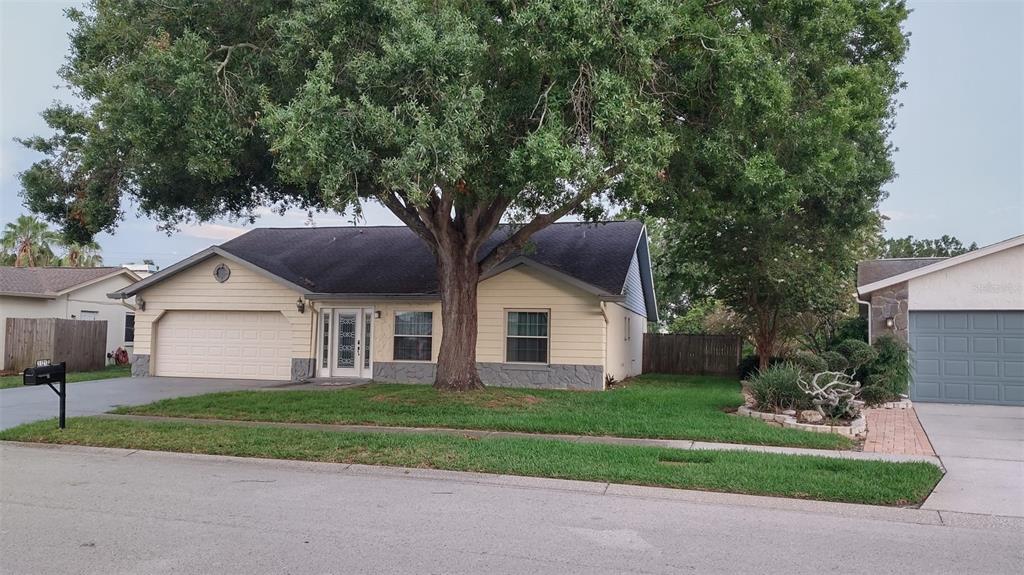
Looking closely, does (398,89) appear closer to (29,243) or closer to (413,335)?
(413,335)

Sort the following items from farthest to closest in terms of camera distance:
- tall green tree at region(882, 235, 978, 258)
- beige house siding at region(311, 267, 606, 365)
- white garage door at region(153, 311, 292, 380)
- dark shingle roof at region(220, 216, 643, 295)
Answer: tall green tree at region(882, 235, 978, 258) → white garage door at region(153, 311, 292, 380) → dark shingle roof at region(220, 216, 643, 295) → beige house siding at region(311, 267, 606, 365)

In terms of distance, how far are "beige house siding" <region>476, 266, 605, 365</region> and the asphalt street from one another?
10.1 metres

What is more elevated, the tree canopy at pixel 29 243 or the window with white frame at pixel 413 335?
→ the tree canopy at pixel 29 243

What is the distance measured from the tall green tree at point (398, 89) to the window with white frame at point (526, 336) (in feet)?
19.1

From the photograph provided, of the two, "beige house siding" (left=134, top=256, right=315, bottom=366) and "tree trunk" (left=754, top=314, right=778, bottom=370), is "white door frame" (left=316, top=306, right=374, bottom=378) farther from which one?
"tree trunk" (left=754, top=314, right=778, bottom=370)

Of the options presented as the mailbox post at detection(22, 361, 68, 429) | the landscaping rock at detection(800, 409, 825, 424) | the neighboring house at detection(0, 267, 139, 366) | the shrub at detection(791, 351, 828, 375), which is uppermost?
the neighboring house at detection(0, 267, 139, 366)

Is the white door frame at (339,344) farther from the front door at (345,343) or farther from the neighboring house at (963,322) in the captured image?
the neighboring house at (963,322)

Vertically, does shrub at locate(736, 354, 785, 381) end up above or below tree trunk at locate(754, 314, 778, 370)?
below

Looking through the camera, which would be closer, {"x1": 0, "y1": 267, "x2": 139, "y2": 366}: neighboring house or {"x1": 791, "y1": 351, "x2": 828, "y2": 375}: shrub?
{"x1": 791, "y1": 351, "x2": 828, "y2": 375}: shrub

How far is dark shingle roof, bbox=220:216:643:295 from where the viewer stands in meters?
19.2

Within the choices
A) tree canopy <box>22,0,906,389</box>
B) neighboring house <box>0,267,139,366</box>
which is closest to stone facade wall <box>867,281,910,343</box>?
tree canopy <box>22,0,906,389</box>

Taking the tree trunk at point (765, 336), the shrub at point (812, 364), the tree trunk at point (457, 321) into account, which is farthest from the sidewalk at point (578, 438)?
the tree trunk at point (765, 336)

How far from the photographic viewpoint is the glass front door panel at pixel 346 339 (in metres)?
19.5

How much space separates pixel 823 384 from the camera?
1200cm
